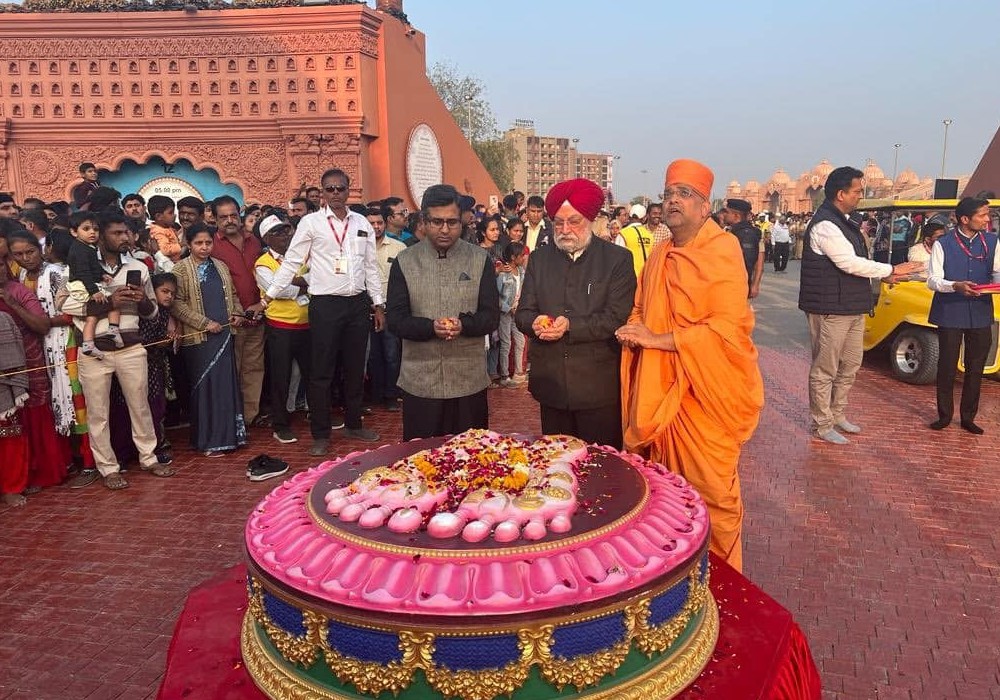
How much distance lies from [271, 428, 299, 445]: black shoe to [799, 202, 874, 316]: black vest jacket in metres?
4.51

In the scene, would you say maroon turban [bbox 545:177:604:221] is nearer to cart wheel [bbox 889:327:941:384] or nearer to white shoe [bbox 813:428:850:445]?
white shoe [bbox 813:428:850:445]

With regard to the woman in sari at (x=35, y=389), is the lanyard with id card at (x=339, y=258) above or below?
above

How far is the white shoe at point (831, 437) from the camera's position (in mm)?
5730

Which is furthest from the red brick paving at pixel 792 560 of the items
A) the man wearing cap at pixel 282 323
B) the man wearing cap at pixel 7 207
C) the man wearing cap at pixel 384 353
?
the man wearing cap at pixel 7 207

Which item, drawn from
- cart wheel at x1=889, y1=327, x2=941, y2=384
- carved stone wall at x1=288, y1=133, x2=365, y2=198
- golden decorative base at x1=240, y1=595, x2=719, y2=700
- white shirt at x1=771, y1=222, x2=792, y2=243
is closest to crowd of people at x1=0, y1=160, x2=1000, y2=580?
golden decorative base at x1=240, y1=595, x2=719, y2=700

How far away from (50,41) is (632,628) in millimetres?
15463

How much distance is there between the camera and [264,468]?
16.5 ft

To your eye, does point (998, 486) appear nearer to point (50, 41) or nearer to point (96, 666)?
point (96, 666)

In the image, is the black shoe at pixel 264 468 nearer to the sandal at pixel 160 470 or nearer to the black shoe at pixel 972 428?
the sandal at pixel 160 470

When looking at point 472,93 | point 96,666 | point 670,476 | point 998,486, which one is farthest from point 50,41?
point 472,93

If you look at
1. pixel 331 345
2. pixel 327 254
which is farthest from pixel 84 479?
pixel 327 254

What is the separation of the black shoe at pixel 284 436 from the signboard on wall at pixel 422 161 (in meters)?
9.08

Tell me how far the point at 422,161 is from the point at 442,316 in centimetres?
1205

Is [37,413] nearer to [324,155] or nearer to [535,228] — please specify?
[535,228]
